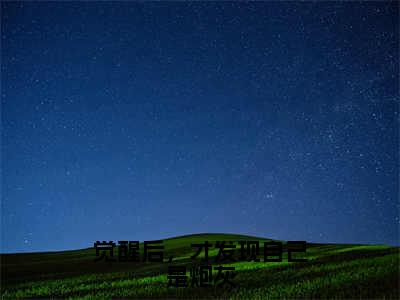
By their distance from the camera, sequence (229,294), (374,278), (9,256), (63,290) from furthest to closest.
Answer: (9,256), (63,290), (374,278), (229,294)

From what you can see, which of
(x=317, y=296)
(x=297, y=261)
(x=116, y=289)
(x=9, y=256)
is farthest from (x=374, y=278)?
(x=9, y=256)

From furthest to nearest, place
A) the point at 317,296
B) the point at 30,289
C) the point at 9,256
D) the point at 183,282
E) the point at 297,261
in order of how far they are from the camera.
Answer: the point at 9,256 < the point at 297,261 < the point at 30,289 < the point at 183,282 < the point at 317,296

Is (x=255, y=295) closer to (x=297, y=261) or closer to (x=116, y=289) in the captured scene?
(x=116, y=289)

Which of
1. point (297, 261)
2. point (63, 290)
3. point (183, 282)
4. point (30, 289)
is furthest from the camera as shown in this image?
point (297, 261)

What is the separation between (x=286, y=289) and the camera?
17.2m

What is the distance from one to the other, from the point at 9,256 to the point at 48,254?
16.7ft

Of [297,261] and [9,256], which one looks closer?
[297,261]

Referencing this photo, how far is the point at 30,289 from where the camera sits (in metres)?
24.5

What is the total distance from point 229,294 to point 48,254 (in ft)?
158

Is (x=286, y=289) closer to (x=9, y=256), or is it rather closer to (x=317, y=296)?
(x=317, y=296)

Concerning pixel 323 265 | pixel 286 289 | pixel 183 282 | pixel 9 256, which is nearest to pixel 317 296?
pixel 286 289

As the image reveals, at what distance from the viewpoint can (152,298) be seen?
17.7 meters

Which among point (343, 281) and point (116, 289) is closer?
point (343, 281)

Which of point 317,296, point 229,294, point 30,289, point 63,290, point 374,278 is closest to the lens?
point 317,296
